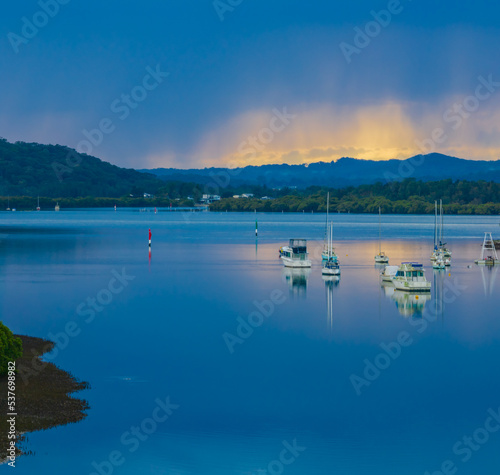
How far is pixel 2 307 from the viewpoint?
45531mm

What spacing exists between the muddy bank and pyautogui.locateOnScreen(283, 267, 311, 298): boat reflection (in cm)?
2881

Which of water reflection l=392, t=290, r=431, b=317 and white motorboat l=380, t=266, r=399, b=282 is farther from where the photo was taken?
white motorboat l=380, t=266, r=399, b=282

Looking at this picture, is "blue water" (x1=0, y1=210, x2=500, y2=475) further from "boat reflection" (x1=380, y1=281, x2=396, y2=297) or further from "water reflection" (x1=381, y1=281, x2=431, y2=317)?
"boat reflection" (x1=380, y1=281, x2=396, y2=297)

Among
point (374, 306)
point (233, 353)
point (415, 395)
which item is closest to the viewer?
point (415, 395)

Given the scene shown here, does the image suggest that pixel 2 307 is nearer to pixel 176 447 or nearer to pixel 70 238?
pixel 176 447

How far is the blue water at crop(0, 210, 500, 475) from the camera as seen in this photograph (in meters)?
20.8

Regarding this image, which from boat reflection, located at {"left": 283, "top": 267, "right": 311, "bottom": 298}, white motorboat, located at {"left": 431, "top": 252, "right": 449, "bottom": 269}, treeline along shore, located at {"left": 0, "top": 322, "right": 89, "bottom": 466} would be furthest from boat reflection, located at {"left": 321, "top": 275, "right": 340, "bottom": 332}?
treeline along shore, located at {"left": 0, "top": 322, "right": 89, "bottom": 466}

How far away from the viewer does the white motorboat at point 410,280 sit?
179 ft

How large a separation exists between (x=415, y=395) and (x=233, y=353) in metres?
9.46

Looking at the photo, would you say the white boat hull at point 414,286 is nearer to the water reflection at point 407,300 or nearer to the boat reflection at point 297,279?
the water reflection at point 407,300

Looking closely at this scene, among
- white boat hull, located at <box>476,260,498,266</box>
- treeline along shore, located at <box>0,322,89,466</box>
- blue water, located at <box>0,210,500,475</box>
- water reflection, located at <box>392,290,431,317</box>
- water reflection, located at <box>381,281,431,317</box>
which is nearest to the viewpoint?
treeline along shore, located at <box>0,322,89,466</box>

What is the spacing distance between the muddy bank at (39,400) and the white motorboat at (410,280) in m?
31.7

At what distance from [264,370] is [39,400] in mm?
10349

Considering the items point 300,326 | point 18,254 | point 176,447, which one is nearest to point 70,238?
point 18,254
